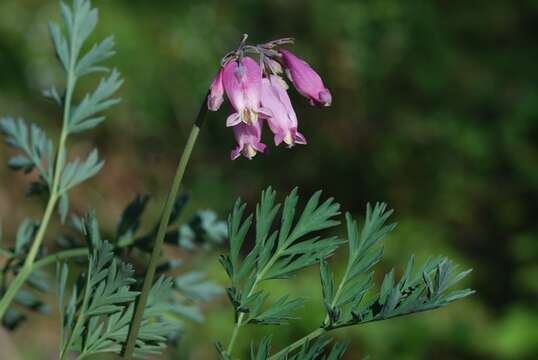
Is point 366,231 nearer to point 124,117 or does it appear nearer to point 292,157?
point 292,157

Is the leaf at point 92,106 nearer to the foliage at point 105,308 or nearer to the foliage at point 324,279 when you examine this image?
the foliage at point 105,308

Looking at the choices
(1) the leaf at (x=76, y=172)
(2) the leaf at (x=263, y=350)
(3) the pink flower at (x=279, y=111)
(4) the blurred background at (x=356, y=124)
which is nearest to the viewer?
(2) the leaf at (x=263, y=350)

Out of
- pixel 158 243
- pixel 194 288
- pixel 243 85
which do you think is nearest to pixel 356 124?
pixel 194 288

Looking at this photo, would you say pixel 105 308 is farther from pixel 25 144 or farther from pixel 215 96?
pixel 25 144

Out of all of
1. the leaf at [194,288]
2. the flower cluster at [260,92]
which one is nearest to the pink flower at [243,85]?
the flower cluster at [260,92]

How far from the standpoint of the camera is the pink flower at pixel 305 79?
3.63ft

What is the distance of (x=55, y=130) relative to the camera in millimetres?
3721

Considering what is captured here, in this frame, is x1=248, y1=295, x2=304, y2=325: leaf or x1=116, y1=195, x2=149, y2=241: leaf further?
x1=116, y1=195, x2=149, y2=241: leaf

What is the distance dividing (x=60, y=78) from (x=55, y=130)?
301 millimetres

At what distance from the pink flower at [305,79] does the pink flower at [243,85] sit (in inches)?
2.0

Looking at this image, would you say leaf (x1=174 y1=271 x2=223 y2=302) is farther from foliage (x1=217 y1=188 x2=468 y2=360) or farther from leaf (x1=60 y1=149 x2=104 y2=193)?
foliage (x1=217 y1=188 x2=468 y2=360)

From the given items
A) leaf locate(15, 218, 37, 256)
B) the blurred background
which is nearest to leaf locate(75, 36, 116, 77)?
leaf locate(15, 218, 37, 256)

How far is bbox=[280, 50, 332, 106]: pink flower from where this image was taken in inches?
43.6

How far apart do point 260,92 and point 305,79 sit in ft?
0.22
